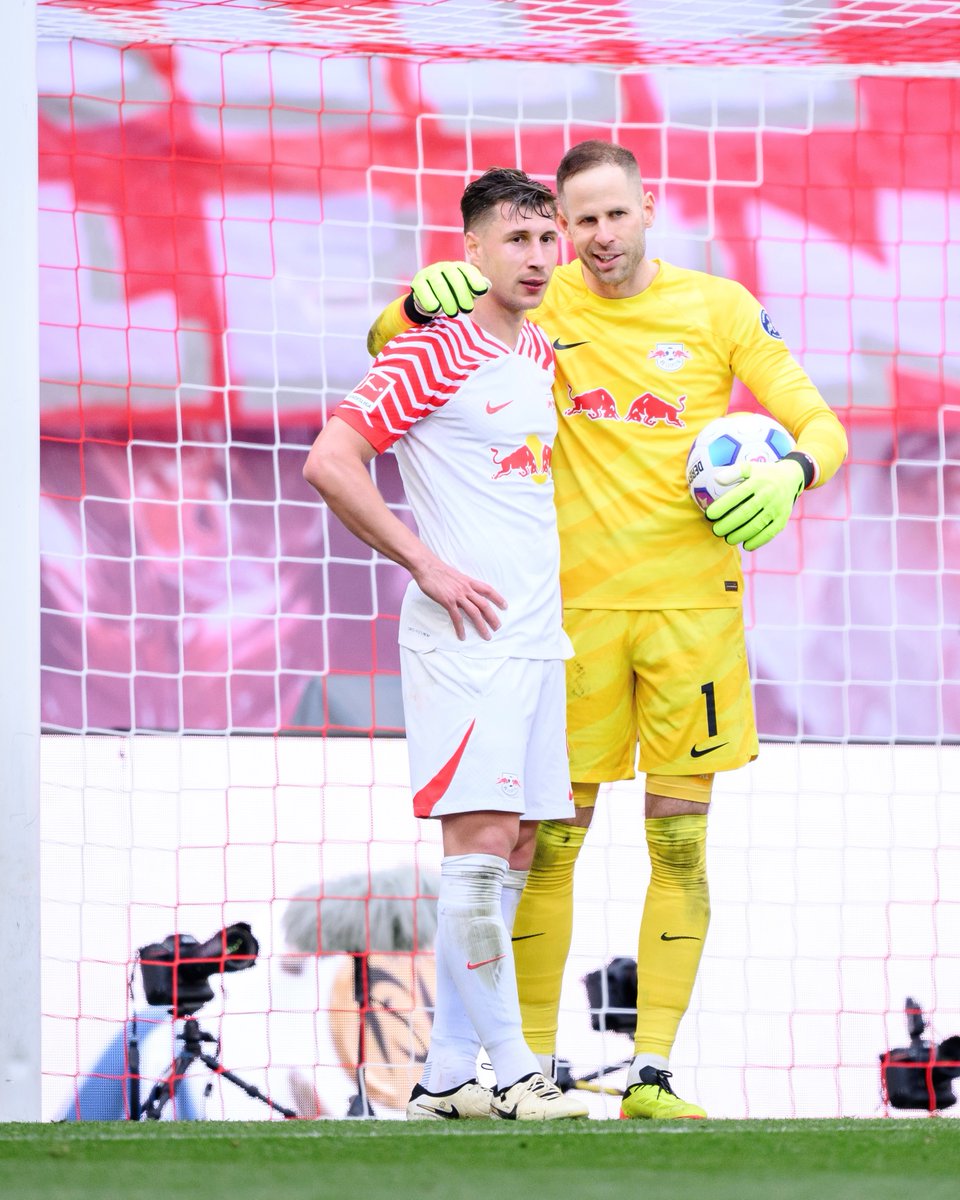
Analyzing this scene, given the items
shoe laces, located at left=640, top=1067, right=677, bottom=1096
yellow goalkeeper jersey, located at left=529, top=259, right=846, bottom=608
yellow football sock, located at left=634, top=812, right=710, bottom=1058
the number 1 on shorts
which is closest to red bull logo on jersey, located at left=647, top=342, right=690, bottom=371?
yellow goalkeeper jersey, located at left=529, top=259, right=846, bottom=608

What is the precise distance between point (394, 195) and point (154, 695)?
164cm

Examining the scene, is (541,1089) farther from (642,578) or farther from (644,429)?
(644,429)

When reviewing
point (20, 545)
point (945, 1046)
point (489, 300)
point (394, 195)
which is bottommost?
point (945, 1046)

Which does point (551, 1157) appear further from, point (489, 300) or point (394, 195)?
point (394, 195)

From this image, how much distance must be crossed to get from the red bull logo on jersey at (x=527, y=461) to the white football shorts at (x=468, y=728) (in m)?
0.32

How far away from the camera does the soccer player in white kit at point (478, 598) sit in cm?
272

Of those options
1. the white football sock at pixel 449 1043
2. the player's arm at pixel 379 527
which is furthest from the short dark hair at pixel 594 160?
the white football sock at pixel 449 1043

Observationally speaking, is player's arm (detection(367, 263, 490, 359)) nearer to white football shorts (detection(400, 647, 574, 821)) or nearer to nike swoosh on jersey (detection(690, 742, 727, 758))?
white football shorts (detection(400, 647, 574, 821))

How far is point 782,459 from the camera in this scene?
2984 mm

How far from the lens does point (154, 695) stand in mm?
5051

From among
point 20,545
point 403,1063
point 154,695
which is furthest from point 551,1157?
point 154,695

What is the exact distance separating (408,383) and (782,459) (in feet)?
2.25

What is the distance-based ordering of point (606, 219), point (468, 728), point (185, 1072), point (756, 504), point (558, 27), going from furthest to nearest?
1. point (185, 1072)
2. point (558, 27)
3. point (606, 219)
4. point (756, 504)
5. point (468, 728)

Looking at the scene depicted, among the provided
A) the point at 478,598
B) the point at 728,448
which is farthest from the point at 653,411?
the point at 478,598
